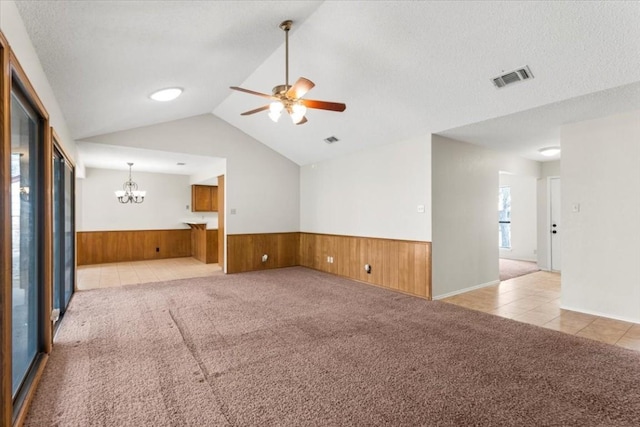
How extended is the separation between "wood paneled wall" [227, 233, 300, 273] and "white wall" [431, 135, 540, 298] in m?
3.53

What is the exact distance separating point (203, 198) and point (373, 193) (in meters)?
5.35

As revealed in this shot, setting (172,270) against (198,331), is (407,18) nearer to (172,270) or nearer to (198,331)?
(198,331)

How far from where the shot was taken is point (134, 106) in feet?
13.6

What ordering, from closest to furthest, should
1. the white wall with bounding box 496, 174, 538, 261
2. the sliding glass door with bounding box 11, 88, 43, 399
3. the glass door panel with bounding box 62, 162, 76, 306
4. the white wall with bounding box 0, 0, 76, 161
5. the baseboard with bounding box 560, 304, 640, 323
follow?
the white wall with bounding box 0, 0, 76, 161, the sliding glass door with bounding box 11, 88, 43, 399, the baseboard with bounding box 560, 304, 640, 323, the glass door panel with bounding box 62, 162, 76, 306, the white wall with bounding box 496, 174, 538, 261

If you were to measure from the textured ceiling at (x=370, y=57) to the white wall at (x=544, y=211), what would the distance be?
9.58 feet

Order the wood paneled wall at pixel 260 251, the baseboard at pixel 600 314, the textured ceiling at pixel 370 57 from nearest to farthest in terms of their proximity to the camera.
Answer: the textured ceiling at pixel 370 57 < the baseboard at pixel 600 314 < the wood paneled wall at pixel 260 251

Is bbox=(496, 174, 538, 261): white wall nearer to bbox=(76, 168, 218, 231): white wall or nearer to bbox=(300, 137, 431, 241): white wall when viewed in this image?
bbox=(300, 137, 431, 241): white wall

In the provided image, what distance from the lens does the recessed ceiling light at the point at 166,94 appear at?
3909 millimetres

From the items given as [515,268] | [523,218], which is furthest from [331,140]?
[523,218]

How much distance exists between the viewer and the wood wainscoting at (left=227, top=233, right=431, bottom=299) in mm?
4719

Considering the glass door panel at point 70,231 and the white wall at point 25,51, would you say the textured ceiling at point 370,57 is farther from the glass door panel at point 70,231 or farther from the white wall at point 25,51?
the glass door panel at point 70,231

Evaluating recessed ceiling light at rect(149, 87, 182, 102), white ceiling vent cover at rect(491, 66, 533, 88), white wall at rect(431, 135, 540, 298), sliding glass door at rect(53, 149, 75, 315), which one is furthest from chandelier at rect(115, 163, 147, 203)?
white ceiling vent cover at rect(491, 66, 533, 88)

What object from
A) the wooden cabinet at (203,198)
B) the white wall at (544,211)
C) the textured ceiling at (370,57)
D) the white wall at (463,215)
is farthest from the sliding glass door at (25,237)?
the white wall at (544,211)

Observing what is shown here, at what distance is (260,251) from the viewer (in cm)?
673
